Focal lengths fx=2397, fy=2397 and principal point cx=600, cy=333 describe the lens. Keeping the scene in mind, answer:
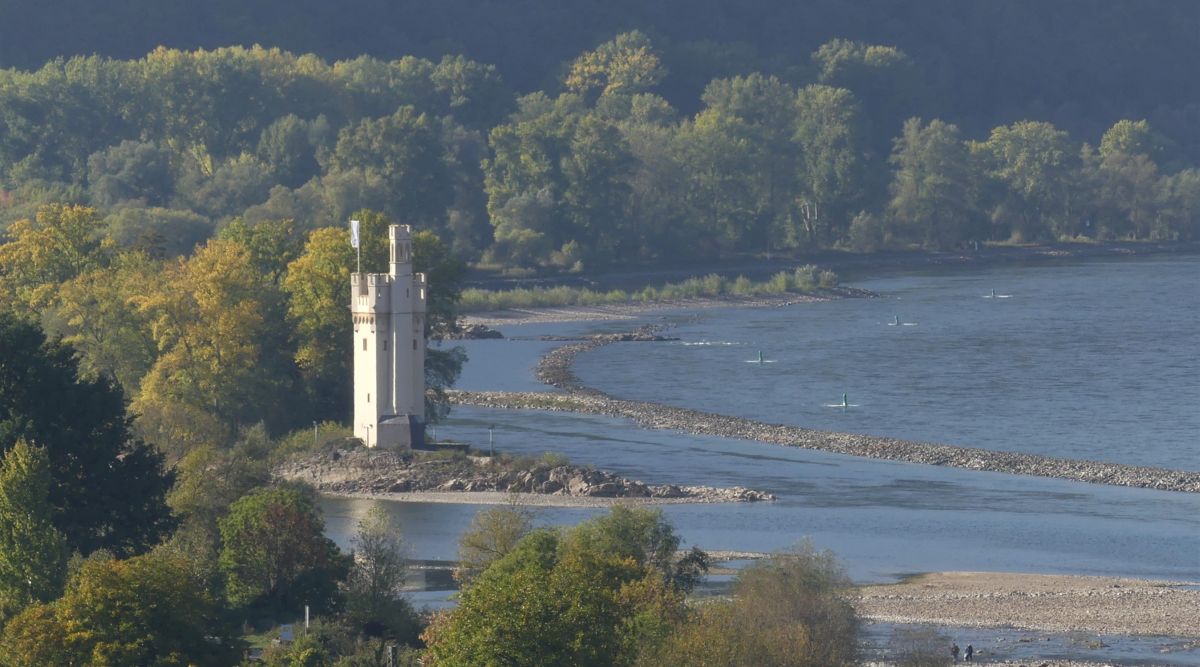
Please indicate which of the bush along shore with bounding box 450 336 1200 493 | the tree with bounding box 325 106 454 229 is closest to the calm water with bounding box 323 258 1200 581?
the bush along shore with bounding box 450 336 1200 493

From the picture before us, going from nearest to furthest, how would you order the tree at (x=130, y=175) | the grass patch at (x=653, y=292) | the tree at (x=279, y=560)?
the tree at (x=279, y=560), the grass patch at (x=653, y=292), the tree at (x=130, y=175)

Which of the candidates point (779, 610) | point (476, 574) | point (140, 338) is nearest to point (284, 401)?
point (140, 338)

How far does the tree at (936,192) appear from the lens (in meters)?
173

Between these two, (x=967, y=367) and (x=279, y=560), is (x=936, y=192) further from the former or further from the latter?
(x=279, y=560)

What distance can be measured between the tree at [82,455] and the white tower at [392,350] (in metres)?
21.0

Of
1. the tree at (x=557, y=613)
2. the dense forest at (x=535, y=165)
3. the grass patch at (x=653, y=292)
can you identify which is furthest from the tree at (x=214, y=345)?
the grass patch at (x=653, y=292)

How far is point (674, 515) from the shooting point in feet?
213

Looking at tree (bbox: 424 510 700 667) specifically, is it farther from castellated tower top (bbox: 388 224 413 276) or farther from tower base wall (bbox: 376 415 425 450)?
castellated tower top (bbox: 388 224 413 276)

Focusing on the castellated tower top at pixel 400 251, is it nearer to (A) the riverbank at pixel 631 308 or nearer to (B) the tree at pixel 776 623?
(B) the tree at pixel 776 623

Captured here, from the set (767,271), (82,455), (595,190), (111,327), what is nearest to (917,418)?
(111,327)

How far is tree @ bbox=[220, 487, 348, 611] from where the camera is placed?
48406 millimetres

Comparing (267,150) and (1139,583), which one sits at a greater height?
(267,150)

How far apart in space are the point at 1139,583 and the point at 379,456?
24.8m

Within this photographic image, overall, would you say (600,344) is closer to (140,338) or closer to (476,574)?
(140,338)
